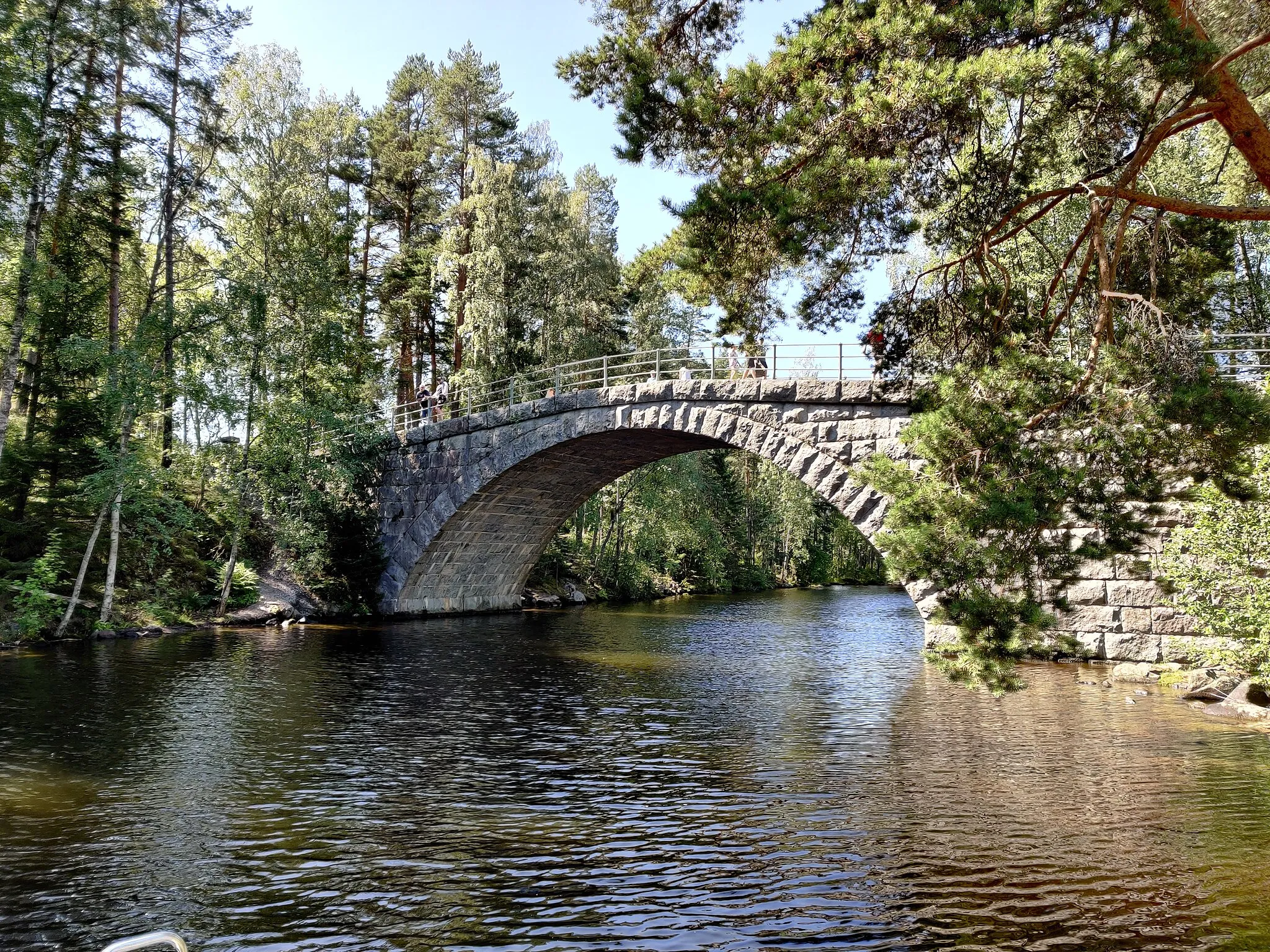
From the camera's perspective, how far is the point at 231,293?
69.7 ft

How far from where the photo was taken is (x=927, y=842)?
720 cm

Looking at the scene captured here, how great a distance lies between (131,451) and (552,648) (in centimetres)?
993

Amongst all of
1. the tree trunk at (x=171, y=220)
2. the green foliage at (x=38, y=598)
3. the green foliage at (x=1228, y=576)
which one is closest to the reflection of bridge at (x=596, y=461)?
the green foliage at (x=1228, y=576)

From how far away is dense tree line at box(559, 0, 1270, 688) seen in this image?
7.40 m

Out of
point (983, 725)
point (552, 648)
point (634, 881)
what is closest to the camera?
point (634, 881)

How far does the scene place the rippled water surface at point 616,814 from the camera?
5742 mm

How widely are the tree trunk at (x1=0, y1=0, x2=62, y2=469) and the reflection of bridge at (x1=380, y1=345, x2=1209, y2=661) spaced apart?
35.1 feet

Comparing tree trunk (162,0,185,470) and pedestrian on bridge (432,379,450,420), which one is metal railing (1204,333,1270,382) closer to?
pedestrian on bridge (432,379,450,420)

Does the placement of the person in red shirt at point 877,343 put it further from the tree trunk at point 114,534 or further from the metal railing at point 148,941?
the tree trunk at point 114,534

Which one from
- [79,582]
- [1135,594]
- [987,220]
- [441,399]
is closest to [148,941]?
[987,220]

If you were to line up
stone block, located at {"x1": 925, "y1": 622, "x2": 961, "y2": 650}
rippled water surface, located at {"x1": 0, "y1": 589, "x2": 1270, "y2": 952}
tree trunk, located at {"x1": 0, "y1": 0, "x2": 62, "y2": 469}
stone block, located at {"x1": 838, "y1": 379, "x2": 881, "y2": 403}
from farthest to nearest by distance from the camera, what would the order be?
stone block, located at {"x1": 838, "y1": 379, "x2": 881, "y2": 403}, stone block, located at {"x1": 925, "y1": 622, "x2": 961, "y2": 650}, tree trunk, located at {"x1": 0, "y1": 0, "x2": 62, "y2": 469}, rippled water surface, located at {"x1": 0, "y1": 589, "x2": 1270, "y2": 952}

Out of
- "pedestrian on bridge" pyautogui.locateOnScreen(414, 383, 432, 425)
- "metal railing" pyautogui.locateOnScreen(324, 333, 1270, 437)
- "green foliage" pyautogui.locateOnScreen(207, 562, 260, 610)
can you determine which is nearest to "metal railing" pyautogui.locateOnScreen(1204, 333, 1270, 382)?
"metal railing" pyautogui.locateOnScreen(324, 333, 1270, 437)

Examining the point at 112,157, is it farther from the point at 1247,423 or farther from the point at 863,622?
the point at 863,622

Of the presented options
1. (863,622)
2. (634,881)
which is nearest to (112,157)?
(634,881)
